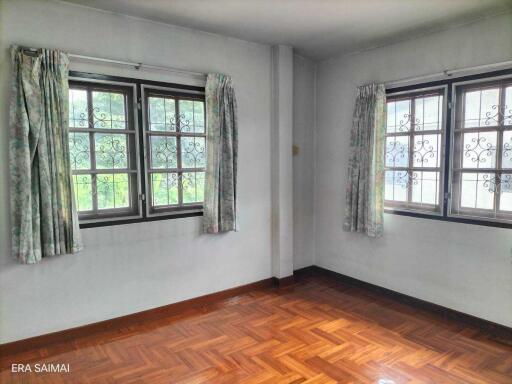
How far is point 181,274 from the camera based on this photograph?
356 centimetres

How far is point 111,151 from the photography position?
10.3 ft

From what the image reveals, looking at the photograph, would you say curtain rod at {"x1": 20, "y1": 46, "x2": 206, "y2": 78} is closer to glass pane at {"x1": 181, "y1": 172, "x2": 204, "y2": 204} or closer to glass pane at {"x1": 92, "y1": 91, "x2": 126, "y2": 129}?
glass pane at {"x1": 92, "y1": 91, "x2": 126, "y2": 129}

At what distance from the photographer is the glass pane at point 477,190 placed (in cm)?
310

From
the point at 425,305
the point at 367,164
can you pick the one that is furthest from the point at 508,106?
the point at 425,305

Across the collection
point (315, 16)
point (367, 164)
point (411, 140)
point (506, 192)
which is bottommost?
point (506, 192)

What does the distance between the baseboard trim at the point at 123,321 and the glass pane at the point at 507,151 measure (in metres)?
2.58

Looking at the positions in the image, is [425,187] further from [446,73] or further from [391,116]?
[446,73]

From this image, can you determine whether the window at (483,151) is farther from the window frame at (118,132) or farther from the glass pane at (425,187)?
the window frame at (118,132)

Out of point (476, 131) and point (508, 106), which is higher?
point (508, 106)

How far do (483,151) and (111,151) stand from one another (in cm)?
318

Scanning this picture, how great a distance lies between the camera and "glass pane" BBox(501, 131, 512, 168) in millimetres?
2963

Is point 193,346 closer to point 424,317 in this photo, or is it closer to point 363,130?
point 424,317

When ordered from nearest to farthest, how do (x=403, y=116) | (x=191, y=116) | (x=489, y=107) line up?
(x=489, y=107) → (x=191, y=116) → (x=403, y=116)

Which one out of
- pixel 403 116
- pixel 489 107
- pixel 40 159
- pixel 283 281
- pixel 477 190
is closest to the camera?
pixel 40 159
